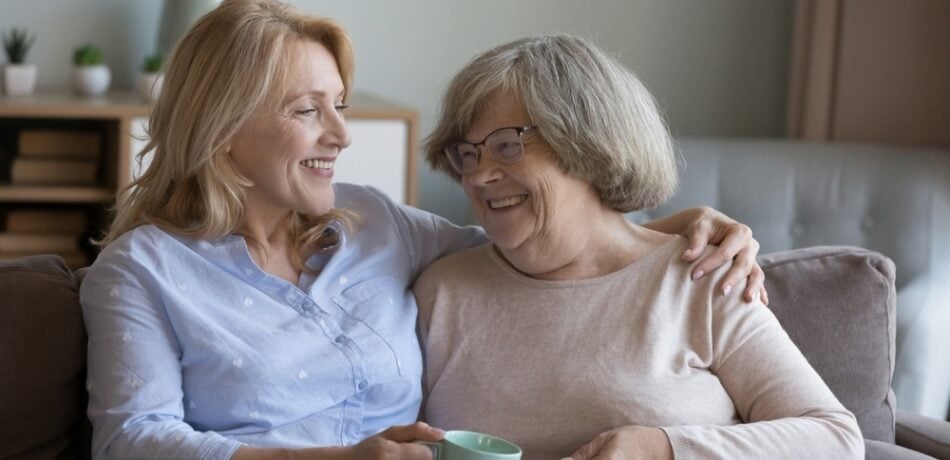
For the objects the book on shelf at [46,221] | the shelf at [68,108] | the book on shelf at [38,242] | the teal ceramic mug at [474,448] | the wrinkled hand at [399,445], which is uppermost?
the shelf at [68,108]

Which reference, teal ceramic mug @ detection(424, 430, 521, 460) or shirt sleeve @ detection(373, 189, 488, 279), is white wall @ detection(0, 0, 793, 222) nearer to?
shirt sleeve @ detection(373, 189, 488, 279)

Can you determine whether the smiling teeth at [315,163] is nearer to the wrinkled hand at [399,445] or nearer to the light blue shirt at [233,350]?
the light blue shirt at [233,350]

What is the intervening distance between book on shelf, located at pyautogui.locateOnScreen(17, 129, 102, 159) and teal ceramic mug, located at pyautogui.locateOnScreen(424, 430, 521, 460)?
A: 7.72 feet

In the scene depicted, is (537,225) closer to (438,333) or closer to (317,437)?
(438,333)

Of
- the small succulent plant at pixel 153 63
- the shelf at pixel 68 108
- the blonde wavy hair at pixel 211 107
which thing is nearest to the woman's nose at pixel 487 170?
the blonde wavy hair at pixel 211 107

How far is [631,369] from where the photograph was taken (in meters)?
1.79

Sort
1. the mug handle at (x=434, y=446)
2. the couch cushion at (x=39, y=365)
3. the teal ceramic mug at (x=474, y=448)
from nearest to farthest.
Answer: the teal ceramic mug at (x=474, y=448) → the mug handle at (x=434, y=446) → the couch cushion at (x=39, y=365)

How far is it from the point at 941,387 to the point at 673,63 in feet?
4.84

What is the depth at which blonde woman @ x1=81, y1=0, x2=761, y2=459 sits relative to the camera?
1.64 metres

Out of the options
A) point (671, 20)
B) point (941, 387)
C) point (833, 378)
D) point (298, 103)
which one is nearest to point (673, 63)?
point (671, 20)

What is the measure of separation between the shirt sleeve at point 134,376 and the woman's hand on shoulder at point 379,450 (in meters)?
0.04

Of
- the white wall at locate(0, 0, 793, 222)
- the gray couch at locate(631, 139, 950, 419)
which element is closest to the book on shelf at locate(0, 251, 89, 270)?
the white wall at locate(0, 0, 793, 222)

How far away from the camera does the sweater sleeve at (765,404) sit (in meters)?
1.69

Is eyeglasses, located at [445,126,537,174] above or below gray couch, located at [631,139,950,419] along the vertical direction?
above
